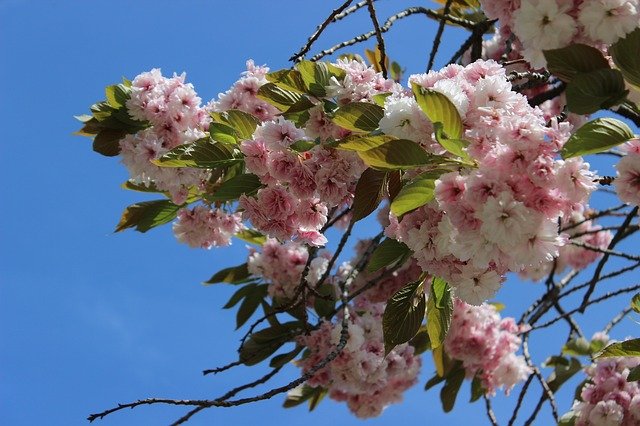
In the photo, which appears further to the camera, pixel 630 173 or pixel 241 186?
pixel 241 186

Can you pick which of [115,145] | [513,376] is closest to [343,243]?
[115,145]

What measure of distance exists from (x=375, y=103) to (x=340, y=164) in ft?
0.66

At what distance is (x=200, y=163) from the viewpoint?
2.03m

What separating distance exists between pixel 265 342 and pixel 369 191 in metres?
1.46

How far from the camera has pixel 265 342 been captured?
3047 mm

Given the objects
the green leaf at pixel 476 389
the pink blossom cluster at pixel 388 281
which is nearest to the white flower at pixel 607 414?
the green leaf at pixel 476 389

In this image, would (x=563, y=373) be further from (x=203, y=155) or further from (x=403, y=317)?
(x=203, y=155)

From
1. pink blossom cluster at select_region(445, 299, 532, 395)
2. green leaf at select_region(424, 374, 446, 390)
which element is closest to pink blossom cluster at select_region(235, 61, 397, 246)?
pink blossom cluster at select_region(445, 299, 532, 395)

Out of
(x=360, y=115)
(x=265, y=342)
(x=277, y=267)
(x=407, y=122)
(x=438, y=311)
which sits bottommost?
(x=438, y=311)

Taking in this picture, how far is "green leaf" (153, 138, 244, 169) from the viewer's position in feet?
6.66

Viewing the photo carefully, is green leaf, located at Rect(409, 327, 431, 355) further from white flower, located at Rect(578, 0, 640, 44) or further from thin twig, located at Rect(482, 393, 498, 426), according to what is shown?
white flower, located at Rect(578, 0, 640, 44)

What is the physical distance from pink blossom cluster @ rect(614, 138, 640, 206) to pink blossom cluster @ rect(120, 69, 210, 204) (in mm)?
1300

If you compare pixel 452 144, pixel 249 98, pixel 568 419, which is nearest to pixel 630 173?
pixel 452 144

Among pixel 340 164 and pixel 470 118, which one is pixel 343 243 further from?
pixel 470 118
